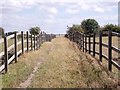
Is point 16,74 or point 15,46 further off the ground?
point 15,46

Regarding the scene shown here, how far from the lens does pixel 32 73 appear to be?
12.2 metres

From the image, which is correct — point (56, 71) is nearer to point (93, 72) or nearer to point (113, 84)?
point (93, 72)

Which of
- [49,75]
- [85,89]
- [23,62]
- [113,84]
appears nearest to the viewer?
[85,89]

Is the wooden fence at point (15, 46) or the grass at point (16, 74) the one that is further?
the wooden fence at point (15, 46)

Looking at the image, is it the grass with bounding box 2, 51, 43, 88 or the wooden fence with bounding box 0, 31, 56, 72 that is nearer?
the grass with bounding box 2, 51, 43, 88

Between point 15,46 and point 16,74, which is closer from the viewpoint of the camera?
point 16,74

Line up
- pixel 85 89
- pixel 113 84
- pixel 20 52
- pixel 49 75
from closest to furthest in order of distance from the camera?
pixel 85 89, pixel 113 84, pixel 49 75, pixel 20 52

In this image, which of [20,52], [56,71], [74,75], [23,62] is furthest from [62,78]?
[20,52]

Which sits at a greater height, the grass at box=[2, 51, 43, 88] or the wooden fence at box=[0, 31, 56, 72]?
the wooden fence at box=[0, 31, 56, 72]

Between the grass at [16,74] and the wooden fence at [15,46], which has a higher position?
the wooden fence at [15,46]

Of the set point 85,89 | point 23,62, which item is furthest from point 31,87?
point 23,62

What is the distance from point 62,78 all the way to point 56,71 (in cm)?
162

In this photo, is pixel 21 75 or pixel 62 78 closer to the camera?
pixel 62 78

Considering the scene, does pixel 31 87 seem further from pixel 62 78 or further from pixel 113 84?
pixel 113 84
